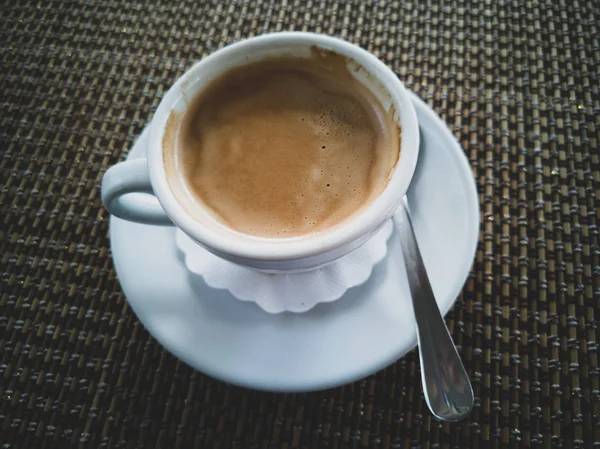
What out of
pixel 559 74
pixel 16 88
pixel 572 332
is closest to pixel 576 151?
pixel 559 74

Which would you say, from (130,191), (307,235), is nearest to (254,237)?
(307,235)

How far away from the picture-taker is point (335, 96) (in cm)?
74

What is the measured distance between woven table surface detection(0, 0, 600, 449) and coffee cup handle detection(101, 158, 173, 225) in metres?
0.20

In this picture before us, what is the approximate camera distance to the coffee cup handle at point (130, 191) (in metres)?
0.60

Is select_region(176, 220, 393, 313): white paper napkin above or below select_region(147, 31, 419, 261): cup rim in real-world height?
below

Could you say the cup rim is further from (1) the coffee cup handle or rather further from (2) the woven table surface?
(2) the woven table surface

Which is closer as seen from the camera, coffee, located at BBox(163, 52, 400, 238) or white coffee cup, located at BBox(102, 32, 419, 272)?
white coffee cup, located at BBox(102, 32, 419, 272)

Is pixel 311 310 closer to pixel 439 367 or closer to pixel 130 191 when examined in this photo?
pixel 439 367

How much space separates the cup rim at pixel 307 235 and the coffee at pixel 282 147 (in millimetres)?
20

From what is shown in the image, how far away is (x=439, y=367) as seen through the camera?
609 mm

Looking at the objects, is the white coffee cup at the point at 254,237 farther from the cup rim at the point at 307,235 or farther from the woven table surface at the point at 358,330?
the woven table surface at the point at 358,330

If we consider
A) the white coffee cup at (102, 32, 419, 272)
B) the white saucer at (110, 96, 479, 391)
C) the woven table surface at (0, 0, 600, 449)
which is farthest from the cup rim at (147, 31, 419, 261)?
the woven table surface at (0, 0, 600, 449)

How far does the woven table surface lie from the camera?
0.70 metres

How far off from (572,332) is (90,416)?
78 cm
